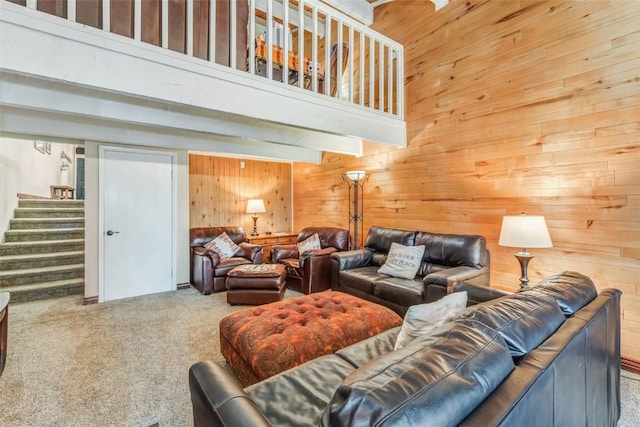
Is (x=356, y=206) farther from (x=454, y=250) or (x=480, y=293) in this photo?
(x=480, y=293)

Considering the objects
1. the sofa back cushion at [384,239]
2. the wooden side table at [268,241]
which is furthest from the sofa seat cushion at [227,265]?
the sofa back cushion at [384,239]

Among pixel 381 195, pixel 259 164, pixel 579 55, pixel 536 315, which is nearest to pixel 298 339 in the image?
pixel 536 315

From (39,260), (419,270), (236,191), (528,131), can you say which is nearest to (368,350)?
(419,270)

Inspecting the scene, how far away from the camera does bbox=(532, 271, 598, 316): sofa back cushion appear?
129cm

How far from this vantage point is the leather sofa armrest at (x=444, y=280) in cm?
247

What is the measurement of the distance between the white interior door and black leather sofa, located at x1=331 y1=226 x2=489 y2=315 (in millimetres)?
2469

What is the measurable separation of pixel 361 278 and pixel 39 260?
4.40 metres

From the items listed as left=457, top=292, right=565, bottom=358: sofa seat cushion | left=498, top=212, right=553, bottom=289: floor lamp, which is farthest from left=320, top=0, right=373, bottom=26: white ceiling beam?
left=457, top=292, right=565, bottom=358: sofa seat cushion

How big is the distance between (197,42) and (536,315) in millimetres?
2774

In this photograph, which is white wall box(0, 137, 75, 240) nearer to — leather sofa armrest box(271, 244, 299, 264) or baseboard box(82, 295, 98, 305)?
baseboard box(82, 295, 98, 305)

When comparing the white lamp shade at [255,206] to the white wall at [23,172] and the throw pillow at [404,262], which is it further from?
the white wall at [23,172]

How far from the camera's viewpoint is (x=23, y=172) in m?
5.07

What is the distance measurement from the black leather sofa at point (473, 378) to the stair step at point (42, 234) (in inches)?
192

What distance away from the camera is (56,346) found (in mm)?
2502
